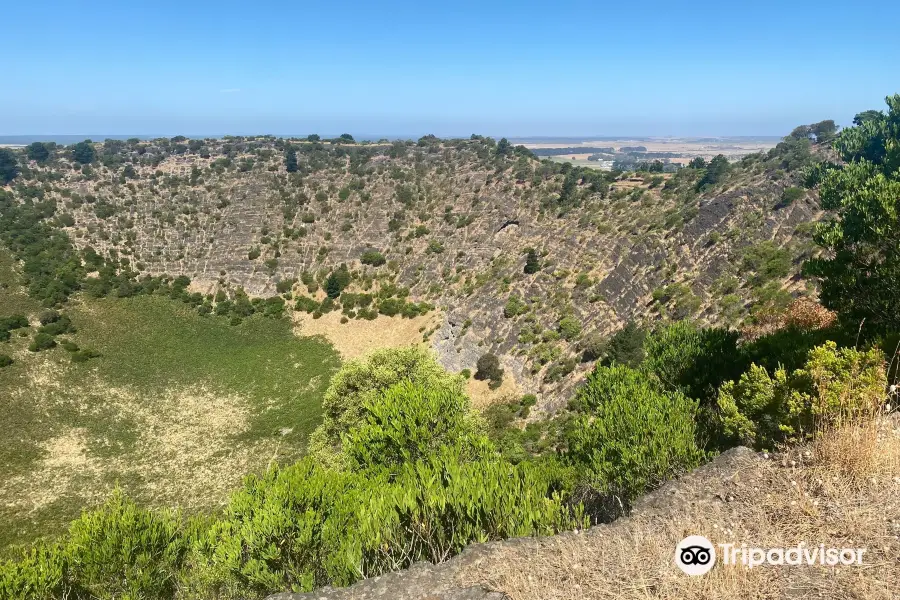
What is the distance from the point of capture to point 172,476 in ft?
108

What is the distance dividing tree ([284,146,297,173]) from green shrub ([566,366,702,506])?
84.0 m

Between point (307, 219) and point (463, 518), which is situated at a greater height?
point (307, 219)

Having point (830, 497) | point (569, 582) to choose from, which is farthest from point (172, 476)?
point (830, 497)

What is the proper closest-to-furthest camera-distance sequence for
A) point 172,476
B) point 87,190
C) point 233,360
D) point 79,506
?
1. point 79,506
2. point 172,476
3. point 233,360
4. point 87,190

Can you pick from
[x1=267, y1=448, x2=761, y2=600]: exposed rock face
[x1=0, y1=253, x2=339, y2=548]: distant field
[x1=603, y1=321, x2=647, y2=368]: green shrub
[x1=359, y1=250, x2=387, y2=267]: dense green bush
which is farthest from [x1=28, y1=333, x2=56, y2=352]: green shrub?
[x1=603, y1=321, x2=647, y2=368]: green shrub

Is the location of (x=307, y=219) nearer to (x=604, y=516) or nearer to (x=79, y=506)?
(x=79, y=506)

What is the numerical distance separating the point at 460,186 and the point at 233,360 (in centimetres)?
4535

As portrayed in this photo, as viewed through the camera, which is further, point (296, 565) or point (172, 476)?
point (172, 476)

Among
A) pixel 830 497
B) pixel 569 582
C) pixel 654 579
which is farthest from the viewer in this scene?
pixel 830 497

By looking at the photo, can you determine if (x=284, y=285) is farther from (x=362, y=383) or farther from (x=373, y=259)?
(x=362, y=383)

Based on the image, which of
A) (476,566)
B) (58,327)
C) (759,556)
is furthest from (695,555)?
(58,327)

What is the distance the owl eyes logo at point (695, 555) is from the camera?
8.54m

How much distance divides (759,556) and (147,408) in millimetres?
48398

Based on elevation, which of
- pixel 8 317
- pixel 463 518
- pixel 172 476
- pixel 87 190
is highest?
pixel 87 190
